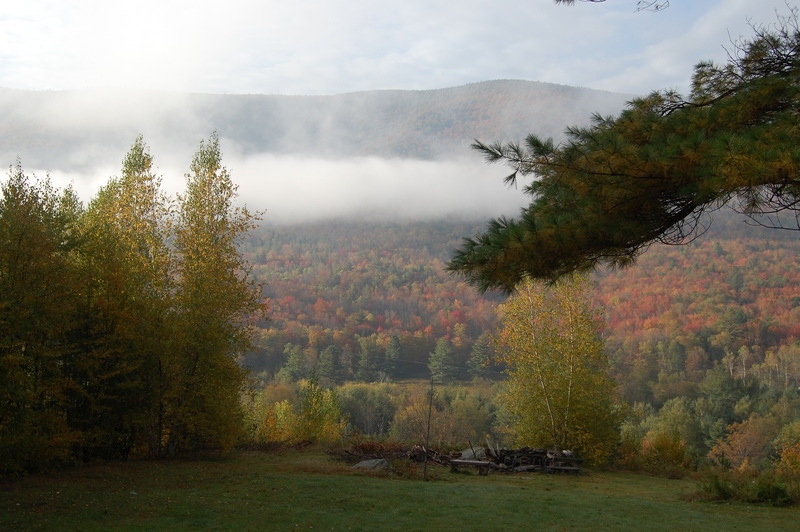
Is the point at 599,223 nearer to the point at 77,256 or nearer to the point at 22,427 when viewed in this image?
the point at 22,427

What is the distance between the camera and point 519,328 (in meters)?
25.8

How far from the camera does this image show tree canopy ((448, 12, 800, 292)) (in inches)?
229

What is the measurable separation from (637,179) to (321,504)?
9.65 m

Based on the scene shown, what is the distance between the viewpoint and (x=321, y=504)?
1282cm

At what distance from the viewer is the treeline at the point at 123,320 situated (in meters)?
14.1

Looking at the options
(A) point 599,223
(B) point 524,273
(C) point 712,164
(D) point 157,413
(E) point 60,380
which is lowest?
(D) point 157,413

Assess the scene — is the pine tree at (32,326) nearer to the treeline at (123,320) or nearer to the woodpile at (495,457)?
the treeline at (123,320)

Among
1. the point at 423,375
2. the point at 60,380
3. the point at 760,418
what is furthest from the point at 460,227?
the point at 60,380

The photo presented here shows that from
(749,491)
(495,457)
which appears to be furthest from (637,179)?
(495,457)

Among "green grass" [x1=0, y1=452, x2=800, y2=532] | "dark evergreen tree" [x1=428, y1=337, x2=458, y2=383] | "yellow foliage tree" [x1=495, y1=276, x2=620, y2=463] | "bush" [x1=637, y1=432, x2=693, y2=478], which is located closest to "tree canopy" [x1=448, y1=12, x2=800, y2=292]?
"green grass" [x1=0, y1=452, x2=800, y2=532]

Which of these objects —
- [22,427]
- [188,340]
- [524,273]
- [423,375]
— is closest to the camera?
[524,273]

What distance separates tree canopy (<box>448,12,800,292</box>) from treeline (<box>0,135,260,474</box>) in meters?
11.1

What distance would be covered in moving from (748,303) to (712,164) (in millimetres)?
112522

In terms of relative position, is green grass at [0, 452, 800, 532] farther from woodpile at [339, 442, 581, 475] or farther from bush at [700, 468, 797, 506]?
woodpile at [339, 442, 581, 475]
